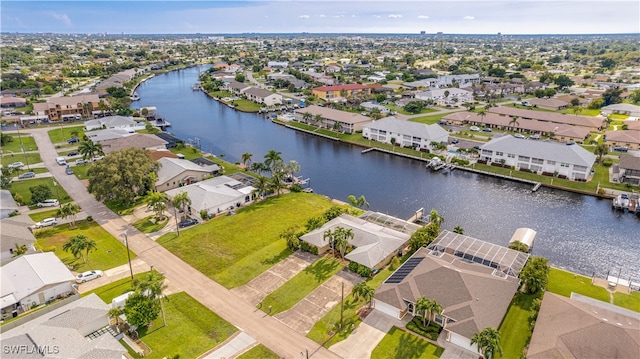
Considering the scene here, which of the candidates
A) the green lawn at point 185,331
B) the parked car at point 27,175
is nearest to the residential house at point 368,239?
the green lawn at point 185,331

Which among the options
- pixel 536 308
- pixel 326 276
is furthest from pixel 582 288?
pixel 326 276

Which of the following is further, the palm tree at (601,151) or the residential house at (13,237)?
the palm tree at (601,151)

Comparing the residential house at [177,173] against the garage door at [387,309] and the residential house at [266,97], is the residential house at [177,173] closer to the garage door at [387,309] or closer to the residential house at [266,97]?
the garage door at [387,309]

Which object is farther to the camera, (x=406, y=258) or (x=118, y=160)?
(x=118, y=160)

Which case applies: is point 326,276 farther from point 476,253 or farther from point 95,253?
point 95,253

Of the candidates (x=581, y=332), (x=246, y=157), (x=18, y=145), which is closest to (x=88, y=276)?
(x=246, y=157)

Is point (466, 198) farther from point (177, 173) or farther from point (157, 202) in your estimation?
point (177, 173)

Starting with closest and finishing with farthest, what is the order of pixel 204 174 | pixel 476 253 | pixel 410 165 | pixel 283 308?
pixel 283 308 < pixel 476 253 < pixel 204 174 < pixel 410 165
